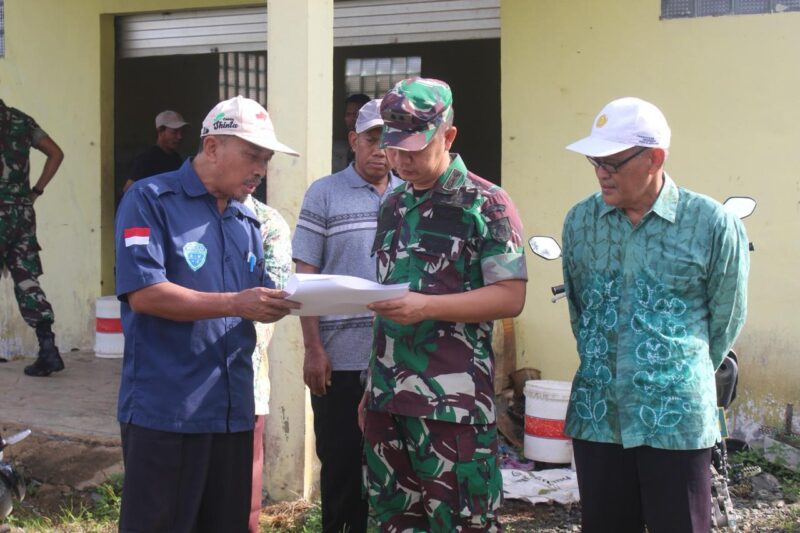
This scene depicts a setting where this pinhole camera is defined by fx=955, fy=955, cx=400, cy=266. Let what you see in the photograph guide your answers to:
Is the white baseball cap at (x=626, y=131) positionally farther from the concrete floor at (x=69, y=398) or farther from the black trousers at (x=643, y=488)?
the concrete floor at (x=69, y=398)

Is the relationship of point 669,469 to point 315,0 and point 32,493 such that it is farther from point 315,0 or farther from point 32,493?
point 32,493

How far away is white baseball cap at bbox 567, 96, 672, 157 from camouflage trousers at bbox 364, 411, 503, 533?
929mm

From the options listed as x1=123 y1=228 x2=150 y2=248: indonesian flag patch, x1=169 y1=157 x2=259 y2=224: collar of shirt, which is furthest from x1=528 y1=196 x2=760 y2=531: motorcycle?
x1=123 y1=228 x2=150 y2=248: indonesian flag patch

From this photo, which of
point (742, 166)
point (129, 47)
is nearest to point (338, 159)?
point (129, 47)

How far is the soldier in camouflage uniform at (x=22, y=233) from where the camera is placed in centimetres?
699

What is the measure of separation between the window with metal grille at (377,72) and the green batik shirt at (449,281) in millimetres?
8461

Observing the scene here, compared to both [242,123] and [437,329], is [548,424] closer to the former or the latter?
[437,329]

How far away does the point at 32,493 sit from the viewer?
5340 millimetres

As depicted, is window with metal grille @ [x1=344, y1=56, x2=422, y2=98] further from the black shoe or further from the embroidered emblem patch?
the embroidered emblem patch

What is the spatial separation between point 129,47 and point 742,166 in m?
5.16

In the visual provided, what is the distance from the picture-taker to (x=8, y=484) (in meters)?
4.72

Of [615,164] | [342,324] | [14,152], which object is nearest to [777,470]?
[342,324]

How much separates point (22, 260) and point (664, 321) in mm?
5437

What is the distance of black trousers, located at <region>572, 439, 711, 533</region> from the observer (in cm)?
289
